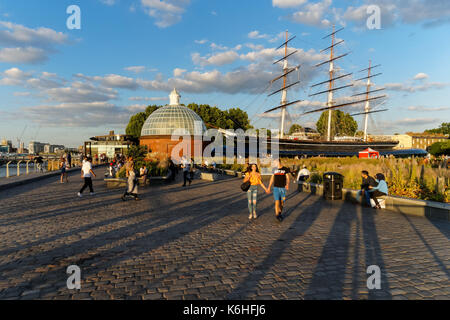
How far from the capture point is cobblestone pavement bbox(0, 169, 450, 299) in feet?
13.5

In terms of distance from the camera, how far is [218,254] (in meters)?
5.65

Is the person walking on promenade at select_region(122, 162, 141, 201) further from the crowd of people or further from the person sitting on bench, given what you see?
the person sitting on bench

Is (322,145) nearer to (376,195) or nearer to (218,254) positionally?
(376,195)

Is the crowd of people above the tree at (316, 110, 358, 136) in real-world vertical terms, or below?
below

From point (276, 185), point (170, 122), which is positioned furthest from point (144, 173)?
point (170, 122)

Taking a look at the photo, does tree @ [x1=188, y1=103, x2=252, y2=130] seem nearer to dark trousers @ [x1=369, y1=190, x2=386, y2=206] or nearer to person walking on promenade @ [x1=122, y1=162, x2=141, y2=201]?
person walking on promenade @ [x1=122, y1=162, x2=141, y2=201]

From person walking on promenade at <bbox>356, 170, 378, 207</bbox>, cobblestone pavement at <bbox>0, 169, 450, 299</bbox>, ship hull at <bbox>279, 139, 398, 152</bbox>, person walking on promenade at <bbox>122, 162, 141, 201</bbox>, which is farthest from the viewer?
ship hull at <bbox>279, 139, 398, 152</bbox>

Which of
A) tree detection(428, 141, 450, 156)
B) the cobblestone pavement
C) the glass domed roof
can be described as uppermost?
the glass domed roof

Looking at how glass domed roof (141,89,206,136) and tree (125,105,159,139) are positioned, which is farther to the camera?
tree (125,105,159,139)

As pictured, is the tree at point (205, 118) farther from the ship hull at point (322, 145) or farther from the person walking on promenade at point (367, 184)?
the person walking on promenade at point (367, 184)

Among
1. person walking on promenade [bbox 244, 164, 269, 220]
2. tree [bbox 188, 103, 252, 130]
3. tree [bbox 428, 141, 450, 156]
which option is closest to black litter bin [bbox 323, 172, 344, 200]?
person walking on promenade [bbox 244, 164, 269, 220]

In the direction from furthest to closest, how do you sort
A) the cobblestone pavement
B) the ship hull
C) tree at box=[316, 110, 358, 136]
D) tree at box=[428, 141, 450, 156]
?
tree at box=[316, 110, 358, 136] → tree at box=[428, 141, 450, 156] → the ship hull → the cobblestone pavement

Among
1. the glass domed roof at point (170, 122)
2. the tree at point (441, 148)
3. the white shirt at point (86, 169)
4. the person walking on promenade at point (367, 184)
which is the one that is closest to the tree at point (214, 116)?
the glass domed roof at point (170, 122)
